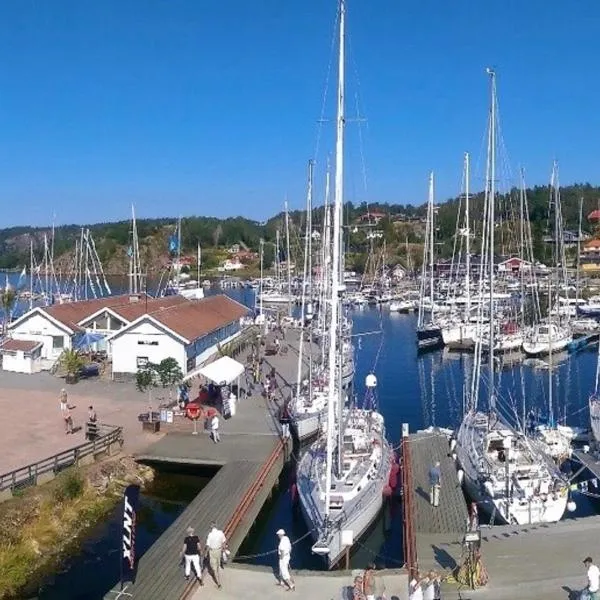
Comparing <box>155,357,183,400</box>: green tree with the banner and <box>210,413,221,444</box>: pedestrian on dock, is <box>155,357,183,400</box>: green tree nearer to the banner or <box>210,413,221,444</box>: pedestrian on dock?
<box>210,413,221,444</box>: pedestrian on dock

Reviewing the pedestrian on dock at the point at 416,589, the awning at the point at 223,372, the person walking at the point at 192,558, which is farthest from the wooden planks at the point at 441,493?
the awning at the point at 223,372

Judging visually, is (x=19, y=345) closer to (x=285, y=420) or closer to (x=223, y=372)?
(x=223, y=372)

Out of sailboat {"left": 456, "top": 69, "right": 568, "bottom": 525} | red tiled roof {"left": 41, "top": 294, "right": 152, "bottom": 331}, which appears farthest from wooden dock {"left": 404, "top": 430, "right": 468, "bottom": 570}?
red tiled roof {"left": 41, "top": 294, "right": 152, "bottom": 331}

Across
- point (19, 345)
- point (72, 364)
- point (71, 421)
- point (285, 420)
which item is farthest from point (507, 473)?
point (19, 345)

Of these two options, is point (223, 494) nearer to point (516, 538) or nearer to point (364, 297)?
point (516, 538)

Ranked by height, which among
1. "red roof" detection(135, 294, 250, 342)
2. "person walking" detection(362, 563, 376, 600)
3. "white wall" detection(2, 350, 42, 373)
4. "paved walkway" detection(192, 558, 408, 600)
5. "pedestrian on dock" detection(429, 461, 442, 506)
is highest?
"red roof" detection(135, 294, 250, 342)
